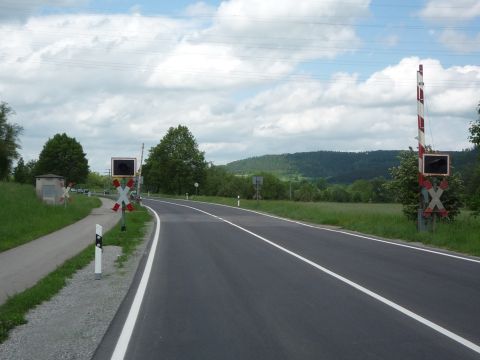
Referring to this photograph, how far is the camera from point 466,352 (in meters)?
6.72

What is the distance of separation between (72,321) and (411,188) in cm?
2217

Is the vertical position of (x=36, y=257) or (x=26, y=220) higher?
(x=26, y=220)

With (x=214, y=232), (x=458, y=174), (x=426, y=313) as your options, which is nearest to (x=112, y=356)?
(x=426, y=313)

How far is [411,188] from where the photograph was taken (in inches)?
1117

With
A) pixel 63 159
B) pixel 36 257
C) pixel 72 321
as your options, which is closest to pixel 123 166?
pixel 36 257

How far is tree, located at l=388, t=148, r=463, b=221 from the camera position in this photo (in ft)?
88.0

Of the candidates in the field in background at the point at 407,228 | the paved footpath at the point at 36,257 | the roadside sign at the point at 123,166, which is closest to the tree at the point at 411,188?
the field in background at the point at 407,228

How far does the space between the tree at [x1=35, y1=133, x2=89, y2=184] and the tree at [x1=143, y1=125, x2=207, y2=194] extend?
1349 cm

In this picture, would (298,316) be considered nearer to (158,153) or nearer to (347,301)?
(347,301)

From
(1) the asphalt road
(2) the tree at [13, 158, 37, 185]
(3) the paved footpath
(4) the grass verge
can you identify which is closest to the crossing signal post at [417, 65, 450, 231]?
(1) the asphalt road

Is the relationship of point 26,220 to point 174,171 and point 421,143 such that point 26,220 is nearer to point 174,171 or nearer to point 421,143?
point 421,143

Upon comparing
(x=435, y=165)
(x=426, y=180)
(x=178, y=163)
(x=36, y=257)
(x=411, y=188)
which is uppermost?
(x=178, y=163)

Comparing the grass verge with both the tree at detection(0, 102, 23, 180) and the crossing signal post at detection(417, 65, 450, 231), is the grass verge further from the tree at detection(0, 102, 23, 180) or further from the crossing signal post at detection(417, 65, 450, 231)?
the tree at detection(0, 102, 23, 180)

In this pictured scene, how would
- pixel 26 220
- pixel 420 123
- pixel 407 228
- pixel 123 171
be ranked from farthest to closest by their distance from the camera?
pixel 26 220 < pixel 123 171 < pixel 407 228 < pixel 420 123
